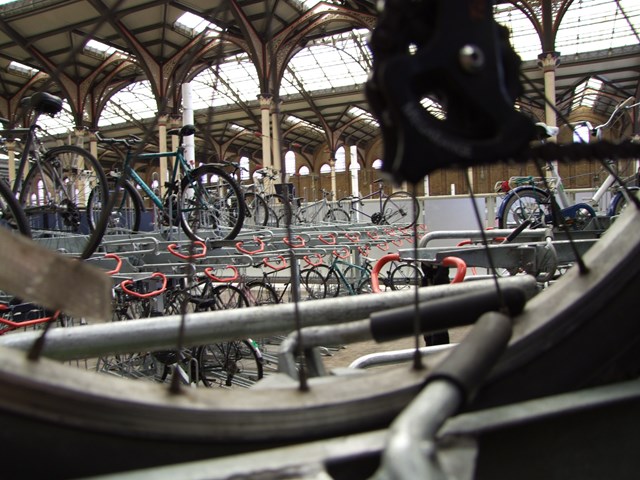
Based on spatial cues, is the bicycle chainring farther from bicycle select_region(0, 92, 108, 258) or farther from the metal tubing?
the metal tubing

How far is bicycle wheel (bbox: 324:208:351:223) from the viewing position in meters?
12.3

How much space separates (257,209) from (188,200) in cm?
307

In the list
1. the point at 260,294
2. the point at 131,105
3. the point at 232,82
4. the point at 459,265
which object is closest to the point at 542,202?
the point at 260,294

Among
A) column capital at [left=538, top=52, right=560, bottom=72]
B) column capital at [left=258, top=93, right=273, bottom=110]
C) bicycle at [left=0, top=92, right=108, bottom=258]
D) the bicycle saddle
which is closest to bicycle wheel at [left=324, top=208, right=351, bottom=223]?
column capital at [left=258, top=93, right=273, bottom=110]

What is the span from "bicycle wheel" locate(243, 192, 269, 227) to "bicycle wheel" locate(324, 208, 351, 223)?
9.47 ft

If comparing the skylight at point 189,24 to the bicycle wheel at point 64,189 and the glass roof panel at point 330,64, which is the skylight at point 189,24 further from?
the bicycle wheel at point 64,189

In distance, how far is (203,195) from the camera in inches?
252

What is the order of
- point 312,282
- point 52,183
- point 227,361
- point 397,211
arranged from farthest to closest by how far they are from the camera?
point 397,211
point 312,282
point 227,361
point 52,183

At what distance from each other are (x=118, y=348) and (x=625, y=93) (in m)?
27.1

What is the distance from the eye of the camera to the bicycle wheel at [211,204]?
234 inches

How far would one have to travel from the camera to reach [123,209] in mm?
6723

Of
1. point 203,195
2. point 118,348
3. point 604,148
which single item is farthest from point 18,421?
point 203,195

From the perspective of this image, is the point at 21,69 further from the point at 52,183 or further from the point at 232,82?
the point at 52,183

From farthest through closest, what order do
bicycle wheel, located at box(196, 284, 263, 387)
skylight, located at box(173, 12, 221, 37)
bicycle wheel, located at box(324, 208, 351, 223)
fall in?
skylight, located at box(173, 12, 221, 37)
bicycle wheel, located at box(324, 208, 351, 223)
bicycle wheel, located at box(196, 284, 263, 387)
